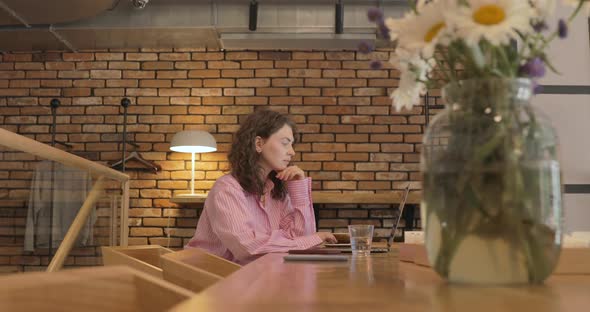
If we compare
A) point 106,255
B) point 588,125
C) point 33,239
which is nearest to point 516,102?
point 106,255

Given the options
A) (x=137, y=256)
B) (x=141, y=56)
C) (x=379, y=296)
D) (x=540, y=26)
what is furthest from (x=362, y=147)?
(x=379, y=296)

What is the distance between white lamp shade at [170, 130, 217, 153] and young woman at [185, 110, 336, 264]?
2.26 metres

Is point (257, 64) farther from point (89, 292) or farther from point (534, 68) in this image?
point (89, 292)

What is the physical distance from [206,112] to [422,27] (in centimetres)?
504

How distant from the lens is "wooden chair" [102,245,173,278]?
1814 mm

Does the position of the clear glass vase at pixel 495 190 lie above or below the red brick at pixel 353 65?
below

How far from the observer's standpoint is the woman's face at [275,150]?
9.10 feet

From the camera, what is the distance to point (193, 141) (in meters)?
5.10

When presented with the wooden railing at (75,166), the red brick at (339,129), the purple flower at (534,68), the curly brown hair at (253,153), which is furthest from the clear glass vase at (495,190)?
the red brick at (339,129)

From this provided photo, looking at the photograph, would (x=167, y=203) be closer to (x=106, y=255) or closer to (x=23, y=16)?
(x=23, y=16)

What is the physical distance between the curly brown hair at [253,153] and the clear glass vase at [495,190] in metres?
1.89

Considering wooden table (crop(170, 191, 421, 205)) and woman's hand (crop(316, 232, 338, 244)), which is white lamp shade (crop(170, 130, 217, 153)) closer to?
wooden table (crop(170, 191, 421, 205))

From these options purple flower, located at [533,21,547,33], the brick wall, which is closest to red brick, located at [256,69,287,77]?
the brick wall

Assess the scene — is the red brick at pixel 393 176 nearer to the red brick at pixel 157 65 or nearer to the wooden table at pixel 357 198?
the wooden table at pixel 357 198
